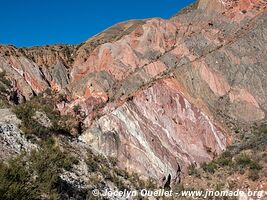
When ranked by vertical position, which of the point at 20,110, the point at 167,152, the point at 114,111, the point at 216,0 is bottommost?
the point at 20,110

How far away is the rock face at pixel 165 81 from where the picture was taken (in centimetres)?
3098

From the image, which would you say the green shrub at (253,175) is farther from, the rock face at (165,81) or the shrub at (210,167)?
the rock face at (165,81)

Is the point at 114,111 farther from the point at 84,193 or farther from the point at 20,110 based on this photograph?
the point at 84,193

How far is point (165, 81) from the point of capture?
37125mm

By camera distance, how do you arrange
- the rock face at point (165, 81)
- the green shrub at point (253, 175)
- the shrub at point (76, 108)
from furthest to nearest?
the shrub at point (76, 108) → the rock face at point (165, 81) → the green shrub at point (253, 175)

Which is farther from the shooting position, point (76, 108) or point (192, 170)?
point (76, 108)

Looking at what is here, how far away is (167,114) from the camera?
34625 millimetres

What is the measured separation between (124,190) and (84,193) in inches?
160

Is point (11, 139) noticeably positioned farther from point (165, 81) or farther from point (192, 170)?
point (165, 81)

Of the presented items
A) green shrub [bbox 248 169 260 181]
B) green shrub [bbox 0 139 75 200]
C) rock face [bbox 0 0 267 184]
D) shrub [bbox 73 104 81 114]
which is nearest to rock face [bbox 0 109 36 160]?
green shrub [bbox 0 139 75 200]

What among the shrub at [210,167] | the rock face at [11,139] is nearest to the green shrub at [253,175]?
the shrub at [210,167]


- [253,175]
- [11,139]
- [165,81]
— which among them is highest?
[165,81]

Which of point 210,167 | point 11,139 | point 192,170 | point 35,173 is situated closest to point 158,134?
point 192,170

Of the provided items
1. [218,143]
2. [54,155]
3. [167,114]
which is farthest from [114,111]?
[54,155]
